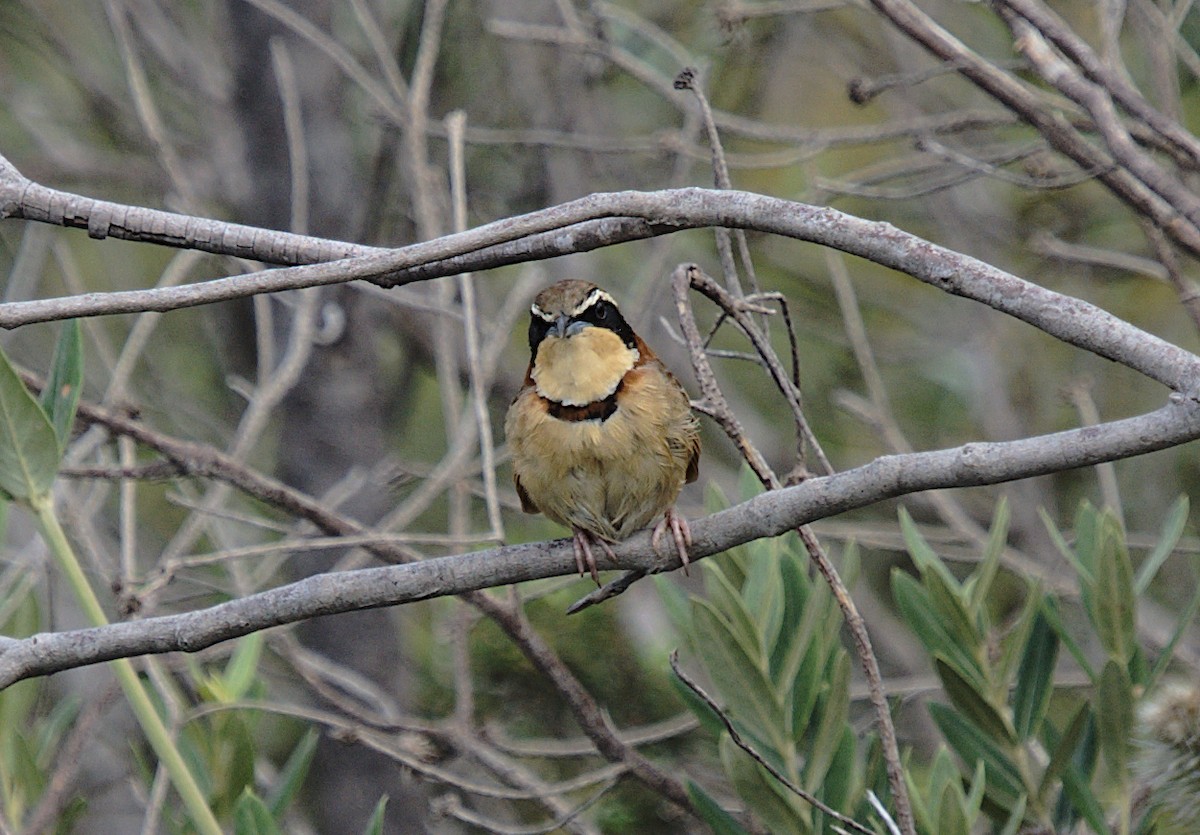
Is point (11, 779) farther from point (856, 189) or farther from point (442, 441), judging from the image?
point (442, 441)

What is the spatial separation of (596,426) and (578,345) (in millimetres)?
244

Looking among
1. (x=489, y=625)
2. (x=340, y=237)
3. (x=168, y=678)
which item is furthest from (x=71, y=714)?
(x=340, y=237)

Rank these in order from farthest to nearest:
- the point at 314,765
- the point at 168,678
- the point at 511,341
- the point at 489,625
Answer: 1. the point at 511,341
2. the point at 314,765
3. the point at 489,625
4. the point at 168,678

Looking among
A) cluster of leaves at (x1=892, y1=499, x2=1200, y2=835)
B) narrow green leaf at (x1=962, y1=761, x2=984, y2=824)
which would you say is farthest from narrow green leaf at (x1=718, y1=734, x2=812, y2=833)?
narrow green leaf at (x1=962, y1=761, x2=984, y2=824)

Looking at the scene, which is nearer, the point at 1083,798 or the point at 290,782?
the point at 1083,798

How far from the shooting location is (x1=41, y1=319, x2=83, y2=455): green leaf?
121 inches

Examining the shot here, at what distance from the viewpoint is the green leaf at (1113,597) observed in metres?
3.16

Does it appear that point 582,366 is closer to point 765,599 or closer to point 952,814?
point 765,599

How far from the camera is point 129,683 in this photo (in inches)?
120

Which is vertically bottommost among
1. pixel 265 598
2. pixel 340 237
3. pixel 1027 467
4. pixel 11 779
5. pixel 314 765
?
pixel 314 765

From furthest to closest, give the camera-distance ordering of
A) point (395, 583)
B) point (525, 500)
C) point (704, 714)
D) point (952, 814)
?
point (525, 500) → point (704, 714) → point (952, 814) → point (395, 583)

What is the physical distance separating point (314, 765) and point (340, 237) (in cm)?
207

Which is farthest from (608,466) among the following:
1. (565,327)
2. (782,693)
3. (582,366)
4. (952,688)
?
(952,688)

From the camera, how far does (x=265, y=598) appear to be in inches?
102
